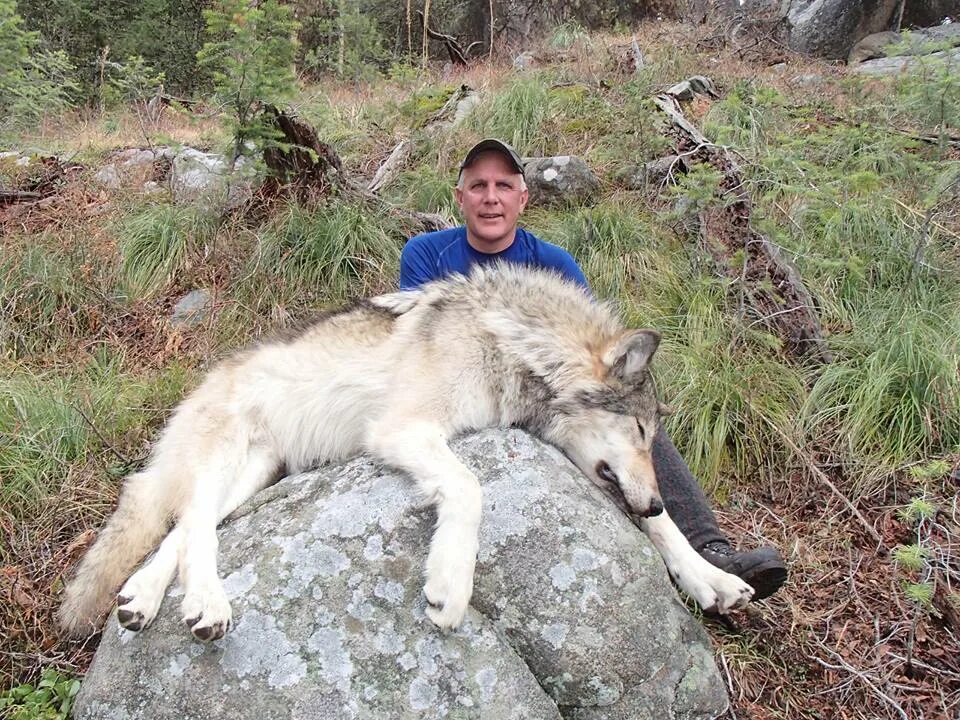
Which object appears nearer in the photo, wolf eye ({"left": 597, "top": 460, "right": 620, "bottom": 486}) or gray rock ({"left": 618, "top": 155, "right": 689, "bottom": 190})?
wolf eye ({"left": 597, "top": 460, "right": 620, "bottom": 486})

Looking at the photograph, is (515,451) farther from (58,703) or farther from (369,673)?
(58,703)

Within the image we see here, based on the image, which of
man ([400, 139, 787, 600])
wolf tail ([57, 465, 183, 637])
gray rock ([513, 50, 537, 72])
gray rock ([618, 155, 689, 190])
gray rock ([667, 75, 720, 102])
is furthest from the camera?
gray rock ([513, 50, 537, 72])

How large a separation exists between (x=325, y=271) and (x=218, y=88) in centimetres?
172

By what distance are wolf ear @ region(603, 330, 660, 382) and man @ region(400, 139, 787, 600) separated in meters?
0.56

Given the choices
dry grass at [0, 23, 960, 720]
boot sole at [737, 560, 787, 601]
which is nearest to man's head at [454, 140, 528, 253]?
dry grass at [0, 23, 960, 720]

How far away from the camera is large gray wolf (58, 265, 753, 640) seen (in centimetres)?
258

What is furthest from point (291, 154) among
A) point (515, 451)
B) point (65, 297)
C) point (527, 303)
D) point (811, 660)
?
point (811, 660)

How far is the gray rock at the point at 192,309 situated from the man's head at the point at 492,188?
2694mm

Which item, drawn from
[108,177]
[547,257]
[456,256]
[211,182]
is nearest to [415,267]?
[456,256]

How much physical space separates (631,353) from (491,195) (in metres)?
1.67

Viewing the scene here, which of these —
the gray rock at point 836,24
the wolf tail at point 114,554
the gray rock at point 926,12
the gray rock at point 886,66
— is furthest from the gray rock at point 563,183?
the gray rock at point 926,12

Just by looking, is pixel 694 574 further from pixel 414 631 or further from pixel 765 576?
pixel 414 631

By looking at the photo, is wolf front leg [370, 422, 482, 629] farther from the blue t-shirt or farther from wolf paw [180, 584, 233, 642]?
the blue t-shirt

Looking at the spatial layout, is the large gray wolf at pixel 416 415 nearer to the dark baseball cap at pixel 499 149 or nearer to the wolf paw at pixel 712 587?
the wolf paw at pixel 712 587
